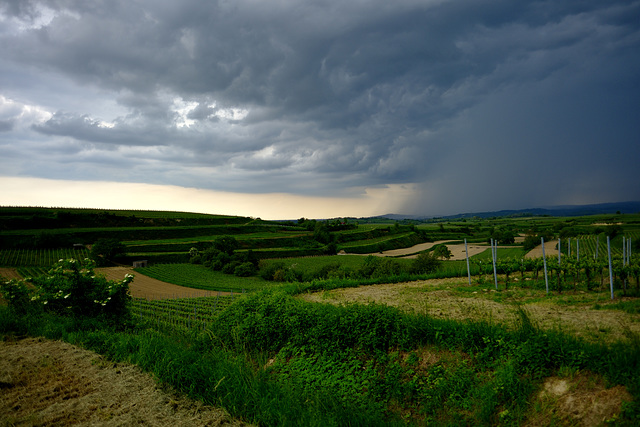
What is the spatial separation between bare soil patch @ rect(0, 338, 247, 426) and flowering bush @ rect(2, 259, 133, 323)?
336 cm

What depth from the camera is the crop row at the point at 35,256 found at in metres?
66.3

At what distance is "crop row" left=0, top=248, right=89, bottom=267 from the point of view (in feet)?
218

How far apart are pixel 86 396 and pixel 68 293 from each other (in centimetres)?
579

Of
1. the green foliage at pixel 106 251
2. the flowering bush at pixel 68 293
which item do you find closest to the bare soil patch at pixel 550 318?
the flowering bush at pixel 68 293

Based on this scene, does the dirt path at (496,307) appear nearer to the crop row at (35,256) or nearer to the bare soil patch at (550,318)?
the bare soil patch at (550,318)

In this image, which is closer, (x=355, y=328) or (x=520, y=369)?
(x=520, y=369)

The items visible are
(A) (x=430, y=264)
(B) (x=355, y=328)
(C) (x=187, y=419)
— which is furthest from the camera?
(A) (x=430, y=264)

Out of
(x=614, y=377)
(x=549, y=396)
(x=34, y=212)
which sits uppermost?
(x=34, y=212)

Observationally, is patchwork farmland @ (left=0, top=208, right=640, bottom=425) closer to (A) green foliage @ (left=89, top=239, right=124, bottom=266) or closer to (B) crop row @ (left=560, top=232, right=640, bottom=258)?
(B) crop row @ (left=560, top=232, right=640, bottom=258)

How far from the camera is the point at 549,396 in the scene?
19.0 feet

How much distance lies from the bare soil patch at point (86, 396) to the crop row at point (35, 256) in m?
72.4

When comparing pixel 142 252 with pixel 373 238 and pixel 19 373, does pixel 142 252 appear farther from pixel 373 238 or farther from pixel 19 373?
pixel 19 373

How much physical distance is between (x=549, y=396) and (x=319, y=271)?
5369cm

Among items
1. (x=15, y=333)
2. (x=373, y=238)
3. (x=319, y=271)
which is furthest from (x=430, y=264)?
(x=373, y=238)
